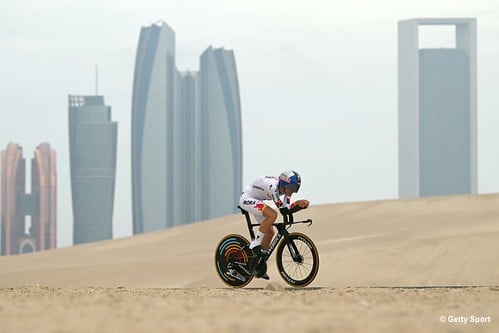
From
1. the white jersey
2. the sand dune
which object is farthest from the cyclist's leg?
the sand dune

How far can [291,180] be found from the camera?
1401cm

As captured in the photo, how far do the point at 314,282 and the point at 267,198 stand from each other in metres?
9.48

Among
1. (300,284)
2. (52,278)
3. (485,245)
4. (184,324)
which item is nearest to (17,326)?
(184,324)

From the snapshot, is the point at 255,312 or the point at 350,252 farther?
the point at 350,252

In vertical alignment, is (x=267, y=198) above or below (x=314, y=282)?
above

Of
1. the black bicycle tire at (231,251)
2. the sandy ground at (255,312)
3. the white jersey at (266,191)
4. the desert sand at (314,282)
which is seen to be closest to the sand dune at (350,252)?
the desert sand at (314,282)

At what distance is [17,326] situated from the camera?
8.91m

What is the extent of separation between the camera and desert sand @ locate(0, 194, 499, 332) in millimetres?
9156

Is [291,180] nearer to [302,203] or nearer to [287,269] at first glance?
[302,203]

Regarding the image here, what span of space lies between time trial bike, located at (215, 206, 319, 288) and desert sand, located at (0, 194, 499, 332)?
263 millimetres

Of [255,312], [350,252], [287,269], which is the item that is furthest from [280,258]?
[350,252]

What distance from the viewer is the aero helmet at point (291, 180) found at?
14.0 metres

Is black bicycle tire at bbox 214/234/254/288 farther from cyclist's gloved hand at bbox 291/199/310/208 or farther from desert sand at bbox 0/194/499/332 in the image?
cyclist's gloved hand at bbox 291/199/310/208

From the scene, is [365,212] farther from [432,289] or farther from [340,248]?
[432,289]
